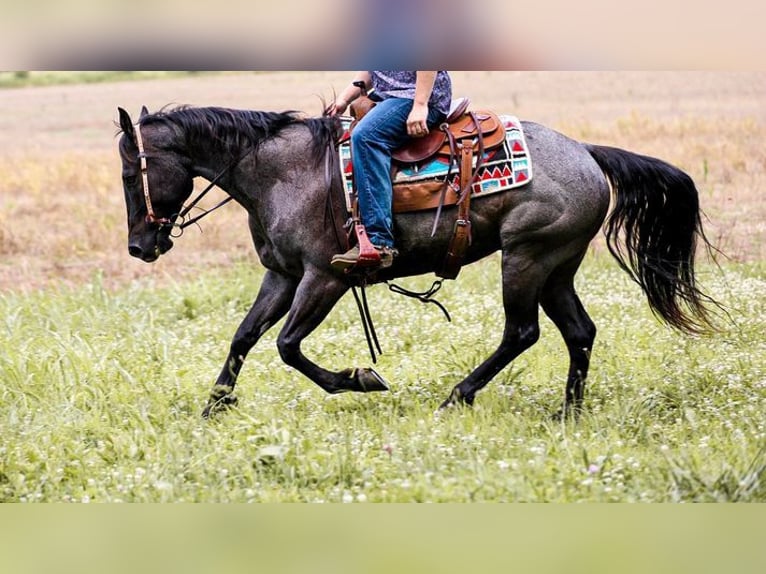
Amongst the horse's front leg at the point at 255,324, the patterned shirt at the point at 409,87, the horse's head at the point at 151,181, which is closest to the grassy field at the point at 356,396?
the horse's front leg at the point at 255,324

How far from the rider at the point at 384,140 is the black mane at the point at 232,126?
0.42 meters

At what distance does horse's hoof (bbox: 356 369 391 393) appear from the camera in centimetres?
661

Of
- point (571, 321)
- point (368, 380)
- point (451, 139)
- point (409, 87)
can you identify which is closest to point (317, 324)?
point (368, 380)

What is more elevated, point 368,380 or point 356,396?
point 368,380

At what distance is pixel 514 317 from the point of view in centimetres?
682

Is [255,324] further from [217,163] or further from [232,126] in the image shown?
[232,126]

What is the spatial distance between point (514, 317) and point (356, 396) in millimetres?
1256

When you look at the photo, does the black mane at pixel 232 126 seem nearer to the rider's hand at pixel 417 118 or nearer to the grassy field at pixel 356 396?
the rider's hand at pixel 417 118

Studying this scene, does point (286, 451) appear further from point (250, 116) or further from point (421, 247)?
point (250, 116)

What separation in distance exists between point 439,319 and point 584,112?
7933 mm

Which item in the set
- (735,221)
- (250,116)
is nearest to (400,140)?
(250,116)

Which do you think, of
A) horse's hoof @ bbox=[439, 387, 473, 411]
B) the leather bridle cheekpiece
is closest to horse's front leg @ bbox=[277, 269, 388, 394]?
horse's hoof @ bbox=[439, 387, 473, 411]

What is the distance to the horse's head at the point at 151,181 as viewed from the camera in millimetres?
6617

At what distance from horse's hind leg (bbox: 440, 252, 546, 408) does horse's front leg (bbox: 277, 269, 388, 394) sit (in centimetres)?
58
